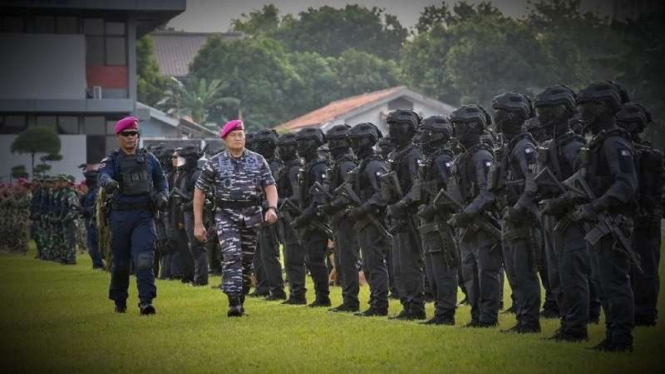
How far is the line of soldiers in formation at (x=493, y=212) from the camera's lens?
1321 cm

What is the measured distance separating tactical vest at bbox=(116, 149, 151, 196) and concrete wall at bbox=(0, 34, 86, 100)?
37.6 m

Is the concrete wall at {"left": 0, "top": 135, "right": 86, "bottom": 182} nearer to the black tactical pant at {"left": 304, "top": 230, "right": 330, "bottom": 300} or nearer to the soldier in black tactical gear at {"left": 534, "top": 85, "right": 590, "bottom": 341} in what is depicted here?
the black tactical pant at {"left": 304, "top": 230, "right": 330, "bottom": 300}

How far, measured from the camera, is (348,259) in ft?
62.1

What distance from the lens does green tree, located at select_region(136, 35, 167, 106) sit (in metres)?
76.9

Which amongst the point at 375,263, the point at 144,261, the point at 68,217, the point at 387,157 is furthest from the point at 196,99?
the point at 375,263

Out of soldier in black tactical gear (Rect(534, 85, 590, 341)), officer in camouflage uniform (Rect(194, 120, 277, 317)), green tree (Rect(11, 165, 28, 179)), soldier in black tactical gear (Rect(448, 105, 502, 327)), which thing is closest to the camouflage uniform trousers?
officer in camouflage uniform (Rect(194, 120, 277, 317))

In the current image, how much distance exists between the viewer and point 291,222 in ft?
66.3

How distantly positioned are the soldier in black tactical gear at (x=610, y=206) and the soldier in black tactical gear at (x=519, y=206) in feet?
4.53

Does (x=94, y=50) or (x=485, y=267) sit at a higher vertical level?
(x=94, y=50)

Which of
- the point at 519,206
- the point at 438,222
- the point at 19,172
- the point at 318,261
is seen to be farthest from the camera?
the point at 19,172

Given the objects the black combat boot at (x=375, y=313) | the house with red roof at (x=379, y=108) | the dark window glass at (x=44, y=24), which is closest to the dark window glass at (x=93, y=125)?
the dark window glass at (x=44, y=24)

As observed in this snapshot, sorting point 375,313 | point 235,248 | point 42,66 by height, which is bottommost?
point 375,313

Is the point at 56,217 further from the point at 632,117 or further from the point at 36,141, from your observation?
the point at 632,117

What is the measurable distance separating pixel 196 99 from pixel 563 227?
70.7 m
